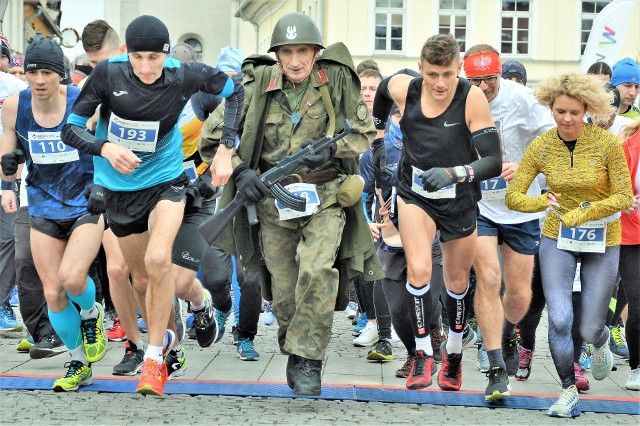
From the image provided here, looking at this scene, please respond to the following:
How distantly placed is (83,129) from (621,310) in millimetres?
4567

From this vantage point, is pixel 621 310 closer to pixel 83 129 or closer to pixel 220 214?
pixel 220 214

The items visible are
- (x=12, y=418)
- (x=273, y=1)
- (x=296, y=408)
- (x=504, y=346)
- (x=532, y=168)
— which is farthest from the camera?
(x=273, y=1)

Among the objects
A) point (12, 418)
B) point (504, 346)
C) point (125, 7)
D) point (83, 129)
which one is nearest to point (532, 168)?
point (504, 346)

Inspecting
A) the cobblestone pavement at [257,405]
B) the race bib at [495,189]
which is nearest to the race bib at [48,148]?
the cobblestone pavement at [257,405]

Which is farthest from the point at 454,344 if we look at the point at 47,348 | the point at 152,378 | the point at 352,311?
the point at 352,311

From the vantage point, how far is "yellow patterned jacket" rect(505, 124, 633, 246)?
24.9 feet

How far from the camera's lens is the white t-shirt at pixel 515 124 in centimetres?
864

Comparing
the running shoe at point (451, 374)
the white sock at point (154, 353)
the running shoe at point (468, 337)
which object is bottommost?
the running shoe at point (451, 374)

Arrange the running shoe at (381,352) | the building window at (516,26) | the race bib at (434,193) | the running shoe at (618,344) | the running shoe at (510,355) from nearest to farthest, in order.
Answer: the race bib at (434,193) < the running shoe at (510,355) < the running shoe at (381,352) < the running shoe at (618,344) < the building window at (516,26)

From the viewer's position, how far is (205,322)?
9086mm

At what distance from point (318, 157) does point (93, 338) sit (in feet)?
6.88

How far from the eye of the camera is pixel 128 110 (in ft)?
24.8

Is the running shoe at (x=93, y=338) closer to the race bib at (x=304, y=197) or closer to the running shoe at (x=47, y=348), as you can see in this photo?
the running shoe at (x=47, y=348)

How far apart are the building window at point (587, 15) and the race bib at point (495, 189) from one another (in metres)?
31.3
